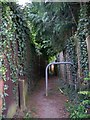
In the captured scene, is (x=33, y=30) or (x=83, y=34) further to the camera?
(x=33, y=30)

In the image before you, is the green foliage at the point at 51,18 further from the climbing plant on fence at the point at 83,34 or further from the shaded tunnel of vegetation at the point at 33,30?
the climbing plant on fence at the point at 83,34

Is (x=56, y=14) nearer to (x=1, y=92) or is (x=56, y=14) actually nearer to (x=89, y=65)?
(x=89, y=65)

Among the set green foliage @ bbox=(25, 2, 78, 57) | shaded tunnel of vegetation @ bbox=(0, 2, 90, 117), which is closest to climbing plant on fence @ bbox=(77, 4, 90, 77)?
shaded tunnel of vegetation @ bbox=(0, 2, 90, 117)

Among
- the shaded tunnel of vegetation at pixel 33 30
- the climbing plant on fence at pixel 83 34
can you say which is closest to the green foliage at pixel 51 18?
the shaded tunnel of vegetation at pixel 33 30

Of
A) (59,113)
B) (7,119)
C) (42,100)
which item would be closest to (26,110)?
(59,113)

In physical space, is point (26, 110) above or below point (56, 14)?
below

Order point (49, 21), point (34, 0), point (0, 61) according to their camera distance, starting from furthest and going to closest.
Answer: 1. point (49, 21)
2. point (34, 0)
3. point (0, 61)

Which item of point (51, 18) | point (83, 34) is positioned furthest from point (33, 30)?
point (83, 34)

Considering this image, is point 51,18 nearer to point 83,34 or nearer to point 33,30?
point 33,30

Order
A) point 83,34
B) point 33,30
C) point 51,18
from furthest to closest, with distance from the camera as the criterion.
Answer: point 33,30, point 51,18, point 83,34

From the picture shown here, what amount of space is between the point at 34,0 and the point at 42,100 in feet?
12.1

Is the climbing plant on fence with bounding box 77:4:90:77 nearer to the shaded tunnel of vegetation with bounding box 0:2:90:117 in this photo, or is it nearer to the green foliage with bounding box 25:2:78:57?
the shaded tunnel of vegetation with bounding box 0:2:90:117

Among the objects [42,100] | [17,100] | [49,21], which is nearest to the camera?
[17,100]

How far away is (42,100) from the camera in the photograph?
7469 mm
